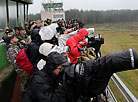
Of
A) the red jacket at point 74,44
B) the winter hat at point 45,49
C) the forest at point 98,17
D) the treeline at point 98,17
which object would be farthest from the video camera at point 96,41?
the treeline at point 98,17

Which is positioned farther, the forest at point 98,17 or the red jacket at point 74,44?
the forest at point 98,17

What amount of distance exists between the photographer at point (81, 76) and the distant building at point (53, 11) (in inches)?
883

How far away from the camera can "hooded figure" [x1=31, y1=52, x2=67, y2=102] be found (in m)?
1.68

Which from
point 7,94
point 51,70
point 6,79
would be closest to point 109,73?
point 51,70

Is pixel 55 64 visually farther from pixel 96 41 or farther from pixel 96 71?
pixel 96 41

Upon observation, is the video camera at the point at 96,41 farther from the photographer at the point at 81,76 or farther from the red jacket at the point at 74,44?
the photographer at the point at 81,76

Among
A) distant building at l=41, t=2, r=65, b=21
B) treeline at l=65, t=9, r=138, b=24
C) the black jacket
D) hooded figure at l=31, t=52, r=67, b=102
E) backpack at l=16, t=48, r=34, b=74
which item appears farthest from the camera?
treeline at l=65, t=9, r=138, b=24

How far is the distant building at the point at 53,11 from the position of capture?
23609mm

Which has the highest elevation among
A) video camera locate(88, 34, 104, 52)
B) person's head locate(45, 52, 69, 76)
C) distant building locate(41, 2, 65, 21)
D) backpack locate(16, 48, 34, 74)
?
distant building locate(41, 2, 65, 21)

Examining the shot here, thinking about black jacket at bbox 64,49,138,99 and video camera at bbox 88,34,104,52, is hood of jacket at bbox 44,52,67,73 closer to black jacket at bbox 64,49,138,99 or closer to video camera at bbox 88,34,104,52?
black jacket at bbox 64,49,138,99

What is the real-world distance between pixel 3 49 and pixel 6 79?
91 cm

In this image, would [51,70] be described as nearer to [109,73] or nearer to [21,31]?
[109,73]

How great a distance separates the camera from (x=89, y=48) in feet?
12.2

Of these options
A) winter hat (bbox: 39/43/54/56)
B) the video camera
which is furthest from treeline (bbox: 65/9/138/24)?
winter hat (bbox: 39/43/54/56)
